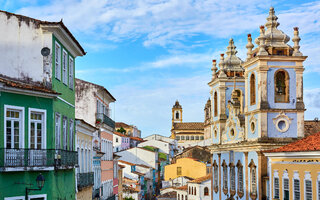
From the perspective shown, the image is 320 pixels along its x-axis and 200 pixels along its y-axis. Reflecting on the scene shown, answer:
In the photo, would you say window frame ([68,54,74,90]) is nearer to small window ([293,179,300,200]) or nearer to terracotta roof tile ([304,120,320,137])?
small window ([293,179,300,200])

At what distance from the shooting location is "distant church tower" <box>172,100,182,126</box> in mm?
170625

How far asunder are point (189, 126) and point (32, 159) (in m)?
142

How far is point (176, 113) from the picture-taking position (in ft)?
562

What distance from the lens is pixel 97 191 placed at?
34.2m

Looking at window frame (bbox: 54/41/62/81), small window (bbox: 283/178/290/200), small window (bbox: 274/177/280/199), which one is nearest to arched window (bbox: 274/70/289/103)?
small window (bbox: 274/177/280/199)

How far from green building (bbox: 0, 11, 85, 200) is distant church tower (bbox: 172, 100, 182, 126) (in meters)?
150

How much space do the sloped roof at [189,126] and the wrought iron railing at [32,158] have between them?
457 feet

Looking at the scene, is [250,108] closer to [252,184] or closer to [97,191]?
[252,184]

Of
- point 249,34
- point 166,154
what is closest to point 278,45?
point 249,34

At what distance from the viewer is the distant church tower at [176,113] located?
560 ft

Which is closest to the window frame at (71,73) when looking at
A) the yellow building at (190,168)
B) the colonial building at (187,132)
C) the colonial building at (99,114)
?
the colonial building at (99,114)

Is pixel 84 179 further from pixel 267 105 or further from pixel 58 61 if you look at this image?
pixel 267 105

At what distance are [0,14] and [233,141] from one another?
26049 millimetres

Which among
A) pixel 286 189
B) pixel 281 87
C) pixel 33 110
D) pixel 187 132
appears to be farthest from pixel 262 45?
pixel 187 132
